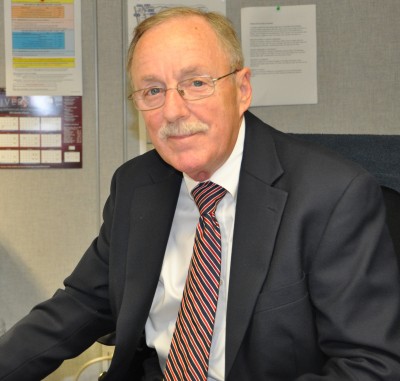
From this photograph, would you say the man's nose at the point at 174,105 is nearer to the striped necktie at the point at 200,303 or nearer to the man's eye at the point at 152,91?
the man's eye at the point at 152,91

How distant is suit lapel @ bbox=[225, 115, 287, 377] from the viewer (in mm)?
992

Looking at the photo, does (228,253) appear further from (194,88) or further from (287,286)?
(194,88)

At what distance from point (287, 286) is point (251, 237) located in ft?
0.35

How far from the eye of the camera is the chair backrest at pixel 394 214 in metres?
1.17

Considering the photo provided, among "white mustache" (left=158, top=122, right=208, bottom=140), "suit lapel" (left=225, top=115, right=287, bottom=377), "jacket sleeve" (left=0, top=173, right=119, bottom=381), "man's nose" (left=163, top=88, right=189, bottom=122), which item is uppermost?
"man's nose" (left=163, top=88, right=189, bottom=122)

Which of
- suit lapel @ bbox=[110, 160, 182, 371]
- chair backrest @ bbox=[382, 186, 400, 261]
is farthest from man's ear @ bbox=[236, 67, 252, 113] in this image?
chair backrest @ bbox=[382, 186, 400, 261]

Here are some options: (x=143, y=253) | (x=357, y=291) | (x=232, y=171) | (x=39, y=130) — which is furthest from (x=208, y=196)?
(x=39, y=130)

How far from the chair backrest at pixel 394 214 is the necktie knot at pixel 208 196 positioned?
0.36 metres

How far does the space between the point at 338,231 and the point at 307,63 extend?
833 mm

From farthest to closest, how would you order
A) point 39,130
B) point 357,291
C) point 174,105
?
point 39,130
point 174,105
point 357,291

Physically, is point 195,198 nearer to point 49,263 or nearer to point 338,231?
point 338,231

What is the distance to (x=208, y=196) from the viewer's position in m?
1.14

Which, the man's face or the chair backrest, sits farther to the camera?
the chair backrest

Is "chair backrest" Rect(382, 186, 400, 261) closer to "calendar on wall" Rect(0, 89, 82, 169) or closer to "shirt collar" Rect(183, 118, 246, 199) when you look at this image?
"shirt collar" Rect(183, 118, 246, 199)
